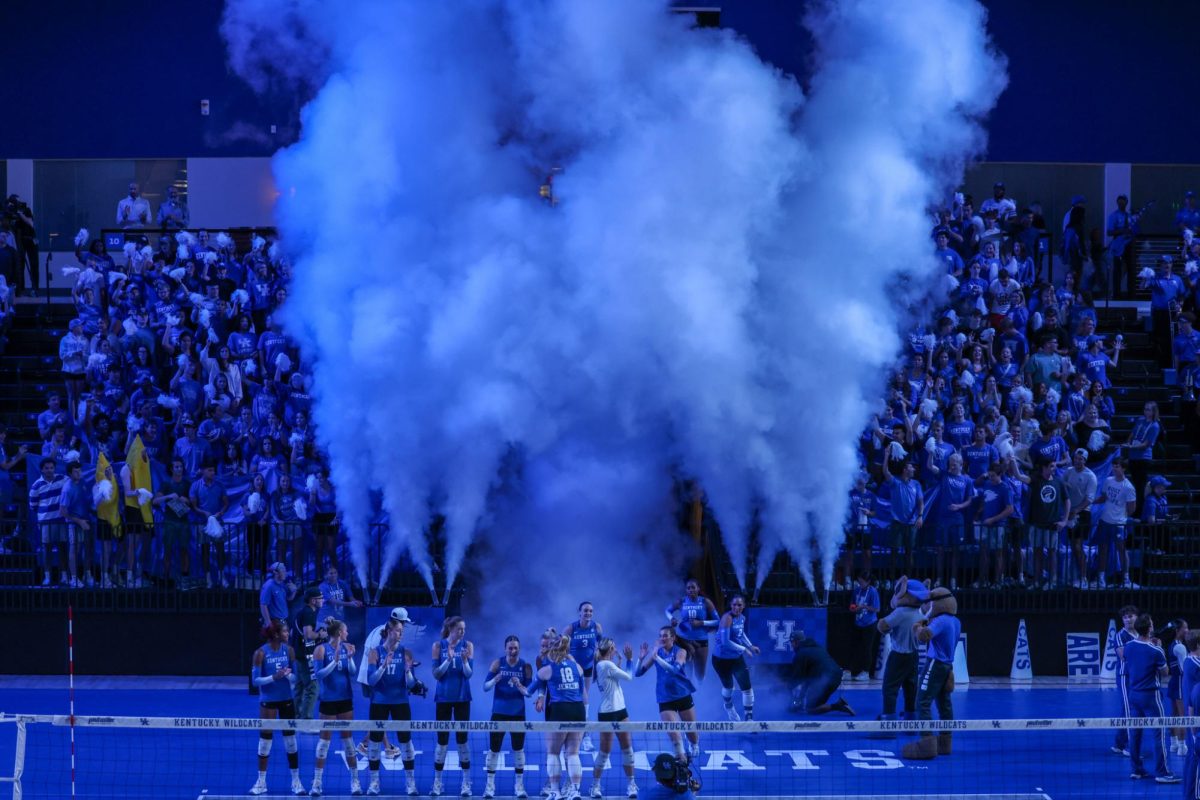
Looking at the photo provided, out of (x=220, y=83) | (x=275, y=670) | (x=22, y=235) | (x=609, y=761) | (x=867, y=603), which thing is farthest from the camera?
(x=220, y=83)

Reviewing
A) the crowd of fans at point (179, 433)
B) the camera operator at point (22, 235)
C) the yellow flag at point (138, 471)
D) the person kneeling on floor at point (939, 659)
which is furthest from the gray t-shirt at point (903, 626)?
the camera operator at point (22, 235)

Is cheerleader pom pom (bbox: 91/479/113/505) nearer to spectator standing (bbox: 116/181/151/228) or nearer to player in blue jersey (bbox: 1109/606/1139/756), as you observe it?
spectator standing (bbox: 116/181/151/228)

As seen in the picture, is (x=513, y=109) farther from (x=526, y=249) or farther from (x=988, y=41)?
(x=988, y=41)

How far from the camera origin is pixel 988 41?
32.7 metres

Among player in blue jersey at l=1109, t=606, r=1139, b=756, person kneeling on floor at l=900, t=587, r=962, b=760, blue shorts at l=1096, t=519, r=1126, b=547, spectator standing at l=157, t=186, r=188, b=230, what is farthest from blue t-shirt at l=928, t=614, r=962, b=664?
spectator standing at l=157, t=186, r=188, b=230

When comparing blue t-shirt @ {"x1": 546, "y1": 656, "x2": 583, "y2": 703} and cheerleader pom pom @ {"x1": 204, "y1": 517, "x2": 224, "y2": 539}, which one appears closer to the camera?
blue t-shirt @ {"x1": 546, "y1": 656, "x2": 583, "y2": 703}

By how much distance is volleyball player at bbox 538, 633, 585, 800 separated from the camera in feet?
57.5

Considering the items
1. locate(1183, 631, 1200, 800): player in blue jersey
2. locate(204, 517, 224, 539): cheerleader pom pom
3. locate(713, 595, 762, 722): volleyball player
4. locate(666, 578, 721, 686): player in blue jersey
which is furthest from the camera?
locate(204, 517, 224, 539): cheerleader pom pom

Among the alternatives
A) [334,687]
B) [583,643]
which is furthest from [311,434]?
[334,687]

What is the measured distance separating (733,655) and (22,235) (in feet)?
56.5

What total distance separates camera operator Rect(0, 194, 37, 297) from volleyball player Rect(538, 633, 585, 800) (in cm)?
1707

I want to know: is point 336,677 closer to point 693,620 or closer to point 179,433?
point 693,620

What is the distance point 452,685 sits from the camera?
18031mm

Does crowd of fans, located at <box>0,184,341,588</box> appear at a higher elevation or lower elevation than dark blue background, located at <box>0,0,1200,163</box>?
lower
